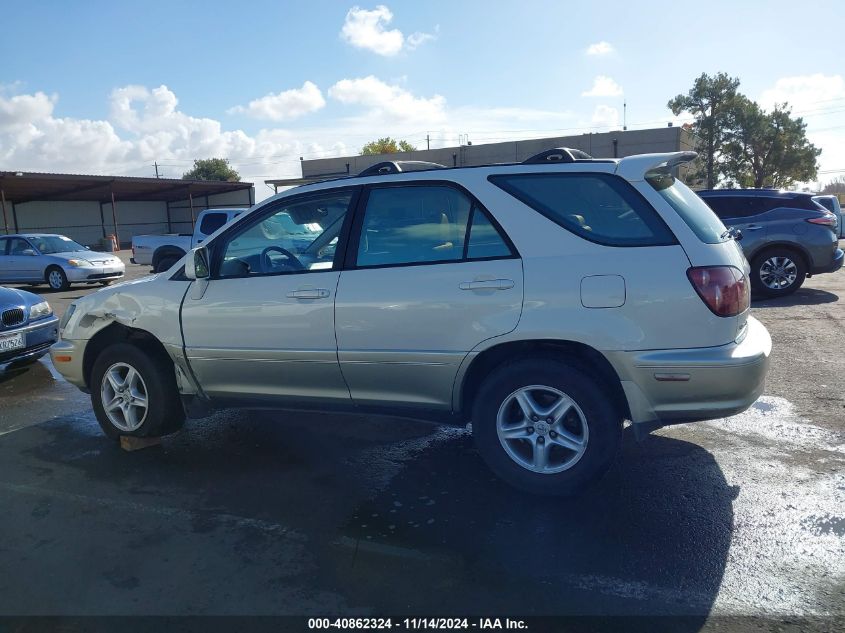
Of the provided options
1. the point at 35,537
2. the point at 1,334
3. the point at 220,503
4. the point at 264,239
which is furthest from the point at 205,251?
the point at 1,334

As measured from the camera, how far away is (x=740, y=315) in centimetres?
365

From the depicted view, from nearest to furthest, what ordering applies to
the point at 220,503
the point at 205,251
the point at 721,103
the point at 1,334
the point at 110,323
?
1. the point at 220,503
2. the point at 205,251
3. the point at 110,323
4. the point at 1,334
5. the point at 721,103

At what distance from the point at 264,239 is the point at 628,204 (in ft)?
7.85

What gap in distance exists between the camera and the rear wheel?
16.8m

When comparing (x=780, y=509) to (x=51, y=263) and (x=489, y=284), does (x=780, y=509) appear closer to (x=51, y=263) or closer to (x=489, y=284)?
(x=489, y=284)

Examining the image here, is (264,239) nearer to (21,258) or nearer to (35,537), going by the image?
(35,537)

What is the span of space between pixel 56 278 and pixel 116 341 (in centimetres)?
1366

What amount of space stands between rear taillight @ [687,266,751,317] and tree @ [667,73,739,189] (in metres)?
40.2

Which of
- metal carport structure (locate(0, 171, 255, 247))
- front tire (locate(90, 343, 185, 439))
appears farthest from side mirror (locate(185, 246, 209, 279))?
metal carport structure (locate(0, 171, 255, 247))

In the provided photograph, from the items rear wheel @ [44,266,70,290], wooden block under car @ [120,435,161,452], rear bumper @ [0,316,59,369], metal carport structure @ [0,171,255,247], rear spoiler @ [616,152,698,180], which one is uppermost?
metal carport structure @ [0,171,255,247]

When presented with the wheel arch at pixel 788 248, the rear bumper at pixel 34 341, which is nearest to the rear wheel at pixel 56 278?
the rear bumper at pixel 34 341

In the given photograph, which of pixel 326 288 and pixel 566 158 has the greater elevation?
pixel 566 158

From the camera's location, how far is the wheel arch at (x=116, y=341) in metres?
4.95

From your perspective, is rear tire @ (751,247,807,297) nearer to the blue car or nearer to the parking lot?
the parking lot
